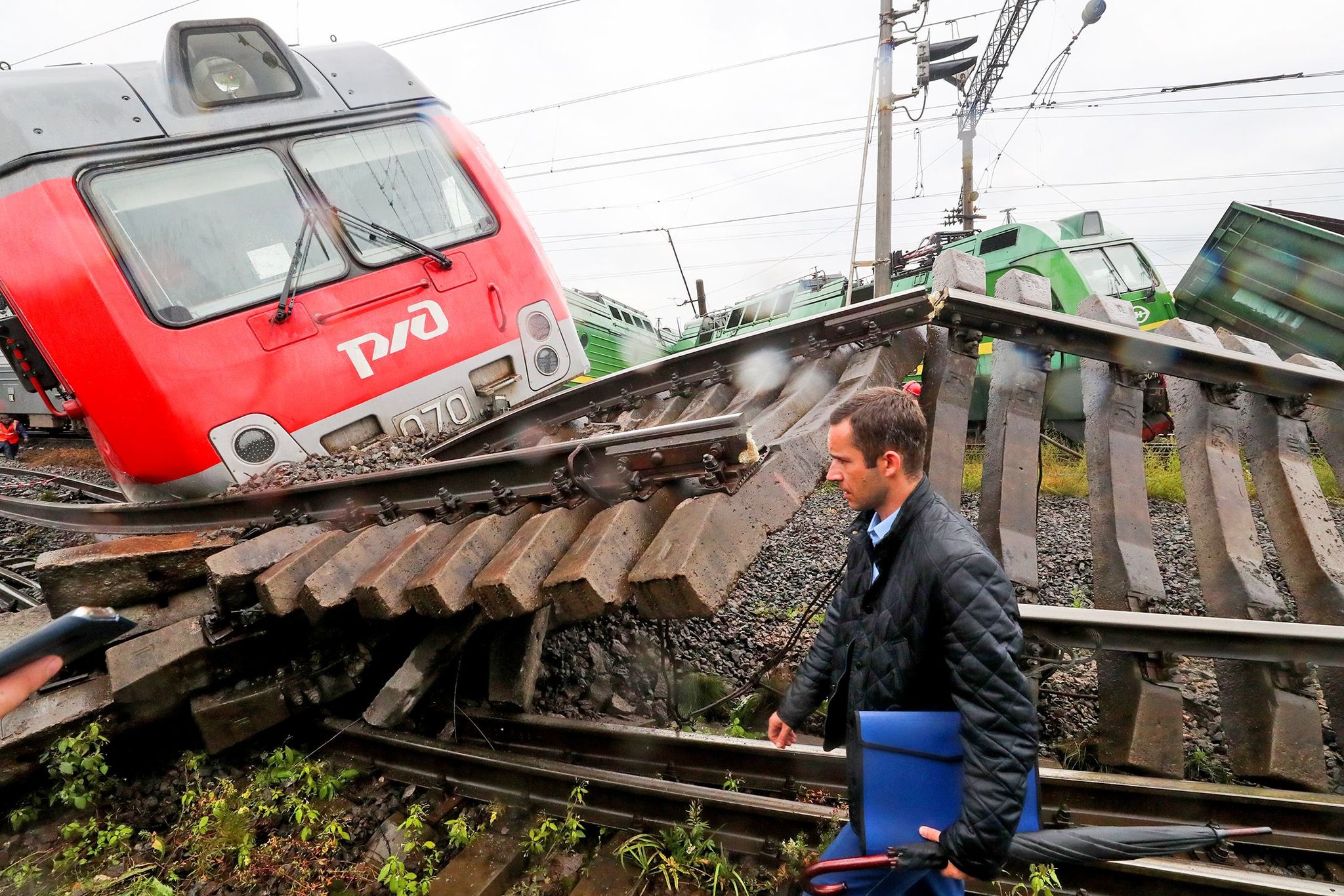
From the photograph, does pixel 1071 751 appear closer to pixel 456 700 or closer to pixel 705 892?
pixel 705 892

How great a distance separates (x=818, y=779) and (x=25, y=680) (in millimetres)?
2667

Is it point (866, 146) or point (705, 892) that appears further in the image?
point (866, 146)

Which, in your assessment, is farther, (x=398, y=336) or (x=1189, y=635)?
(x=398, y=336)

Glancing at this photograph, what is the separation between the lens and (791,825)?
2.59 meters

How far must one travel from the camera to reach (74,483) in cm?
761

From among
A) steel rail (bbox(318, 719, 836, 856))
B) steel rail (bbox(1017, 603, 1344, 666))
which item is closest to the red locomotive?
steel rail (bbox(318, 719, 836, 856))

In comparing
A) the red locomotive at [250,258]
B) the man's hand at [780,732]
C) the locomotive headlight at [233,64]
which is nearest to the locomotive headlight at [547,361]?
the red locomotive at [250,258]

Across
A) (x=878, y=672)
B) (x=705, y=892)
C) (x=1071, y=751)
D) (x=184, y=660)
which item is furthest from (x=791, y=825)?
(x=184, y=660)

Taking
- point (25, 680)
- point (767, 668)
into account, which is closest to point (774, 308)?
point (767, 668)

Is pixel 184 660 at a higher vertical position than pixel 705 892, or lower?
higher

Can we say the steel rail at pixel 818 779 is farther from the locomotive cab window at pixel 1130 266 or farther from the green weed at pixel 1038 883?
the locomotive cab window at pixel 1130 266

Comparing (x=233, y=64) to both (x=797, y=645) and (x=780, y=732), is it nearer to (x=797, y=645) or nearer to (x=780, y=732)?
(x=780, y=732)

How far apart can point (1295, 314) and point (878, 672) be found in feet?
30.4

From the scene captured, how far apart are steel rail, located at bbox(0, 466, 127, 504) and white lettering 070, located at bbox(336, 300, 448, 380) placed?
14.3ft
